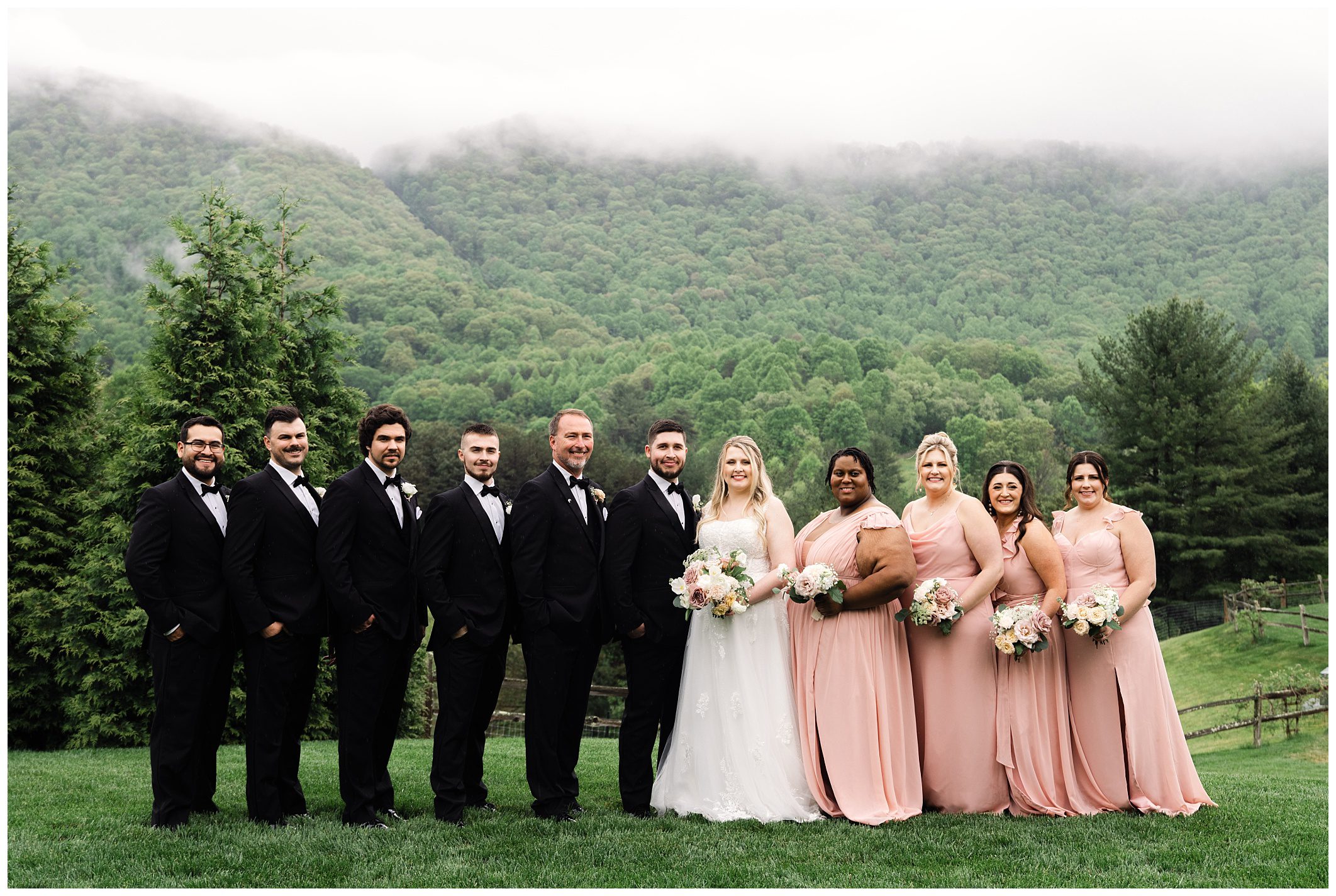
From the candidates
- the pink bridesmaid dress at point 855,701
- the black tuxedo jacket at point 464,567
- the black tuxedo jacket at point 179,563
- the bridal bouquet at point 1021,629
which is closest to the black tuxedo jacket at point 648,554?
the black tuxedo jacket at point 464,567

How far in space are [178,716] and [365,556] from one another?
154 cm

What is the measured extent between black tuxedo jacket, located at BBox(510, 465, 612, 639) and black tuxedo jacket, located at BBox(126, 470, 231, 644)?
1.94m

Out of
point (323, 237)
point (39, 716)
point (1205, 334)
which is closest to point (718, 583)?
point (39, 716)

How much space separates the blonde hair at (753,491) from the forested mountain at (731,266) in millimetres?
42715

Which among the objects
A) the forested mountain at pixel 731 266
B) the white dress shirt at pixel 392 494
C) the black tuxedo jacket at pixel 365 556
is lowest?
the black tuxedo jacket at pixel 365 556

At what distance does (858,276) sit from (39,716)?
121091mm

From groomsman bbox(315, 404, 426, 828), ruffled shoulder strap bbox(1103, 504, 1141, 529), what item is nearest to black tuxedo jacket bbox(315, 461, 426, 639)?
groomsman bbox(315, 404, 426, 828)

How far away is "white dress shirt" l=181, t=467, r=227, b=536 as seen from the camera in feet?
23.5

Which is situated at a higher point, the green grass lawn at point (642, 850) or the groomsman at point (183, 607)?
the groomsman at point (183, 607)

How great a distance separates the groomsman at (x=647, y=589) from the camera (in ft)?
24.6

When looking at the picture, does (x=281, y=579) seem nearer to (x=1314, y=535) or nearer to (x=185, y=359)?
(x=185, y=359)

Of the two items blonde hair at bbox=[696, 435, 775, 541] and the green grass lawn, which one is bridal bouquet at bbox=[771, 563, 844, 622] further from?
the green grass lawn

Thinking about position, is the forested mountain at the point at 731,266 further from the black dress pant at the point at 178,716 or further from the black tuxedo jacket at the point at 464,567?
the black dress pant at the point at 178,716

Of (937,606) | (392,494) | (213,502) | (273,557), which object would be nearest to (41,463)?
(213,502)
